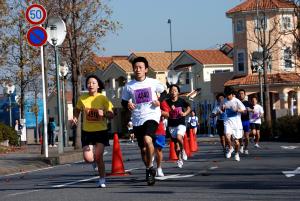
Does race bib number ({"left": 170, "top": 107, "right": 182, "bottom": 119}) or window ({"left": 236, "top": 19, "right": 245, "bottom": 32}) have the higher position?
window ({"left": 236, "top": 19, "right": 245, "bottom": 32})

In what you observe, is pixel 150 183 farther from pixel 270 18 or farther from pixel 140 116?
pixel 270 18

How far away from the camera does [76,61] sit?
36.3m

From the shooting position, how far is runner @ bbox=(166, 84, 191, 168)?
17750 millimetres

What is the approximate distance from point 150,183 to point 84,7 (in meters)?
24.2

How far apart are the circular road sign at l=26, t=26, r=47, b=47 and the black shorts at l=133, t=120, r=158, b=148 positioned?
10.1 metres

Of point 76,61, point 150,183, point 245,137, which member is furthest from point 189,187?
point 76,61

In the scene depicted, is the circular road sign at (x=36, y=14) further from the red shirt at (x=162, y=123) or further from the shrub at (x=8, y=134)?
the shrub at (x=8, y=134)

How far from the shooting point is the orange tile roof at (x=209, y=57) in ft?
268

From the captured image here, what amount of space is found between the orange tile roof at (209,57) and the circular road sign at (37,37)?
191ft

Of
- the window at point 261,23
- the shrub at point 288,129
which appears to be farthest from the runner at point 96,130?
the window at point 261,23

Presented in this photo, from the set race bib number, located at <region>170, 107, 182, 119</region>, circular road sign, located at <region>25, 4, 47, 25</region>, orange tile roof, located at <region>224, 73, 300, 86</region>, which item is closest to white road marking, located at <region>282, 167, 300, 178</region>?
race bib number, located at <region>170, 107, 182, 119</region>

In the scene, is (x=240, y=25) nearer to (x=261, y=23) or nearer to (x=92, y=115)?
(x=261, y=23)

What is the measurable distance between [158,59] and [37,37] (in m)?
70.5

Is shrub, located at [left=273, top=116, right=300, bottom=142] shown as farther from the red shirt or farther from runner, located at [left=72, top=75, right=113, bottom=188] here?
runner, located at [left=72, top=75, right=113, bottom=188]
